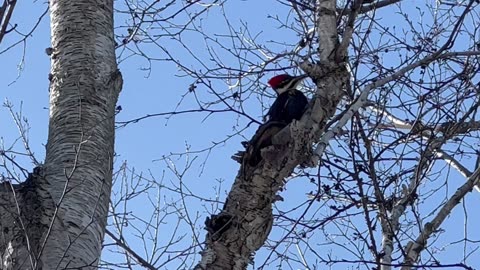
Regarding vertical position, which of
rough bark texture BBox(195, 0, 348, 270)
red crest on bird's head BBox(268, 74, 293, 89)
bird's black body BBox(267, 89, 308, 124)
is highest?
red crest on bird's head BBox(268, 74, 293, 89)

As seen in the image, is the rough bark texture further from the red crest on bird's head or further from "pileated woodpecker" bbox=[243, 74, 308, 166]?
the red crest on bird's head

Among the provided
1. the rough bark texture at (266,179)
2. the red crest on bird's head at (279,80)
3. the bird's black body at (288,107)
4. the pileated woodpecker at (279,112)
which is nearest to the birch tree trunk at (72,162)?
the rough bark texture at (266,179)

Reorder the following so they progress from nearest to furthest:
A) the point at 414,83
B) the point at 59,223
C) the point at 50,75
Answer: the point at 59,223 → the point at 50,75 → the point at 414,83

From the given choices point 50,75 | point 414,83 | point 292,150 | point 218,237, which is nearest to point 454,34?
point 414,83

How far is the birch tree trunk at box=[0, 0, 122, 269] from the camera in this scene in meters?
2.70

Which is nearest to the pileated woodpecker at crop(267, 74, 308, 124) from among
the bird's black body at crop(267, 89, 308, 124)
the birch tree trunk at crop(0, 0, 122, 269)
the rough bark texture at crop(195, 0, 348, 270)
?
the bird's black body at crop(267, 89, 308, 124)

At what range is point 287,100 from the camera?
3.75 m

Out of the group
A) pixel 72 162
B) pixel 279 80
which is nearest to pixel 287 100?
pixel 279 80

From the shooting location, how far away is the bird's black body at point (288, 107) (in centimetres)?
355

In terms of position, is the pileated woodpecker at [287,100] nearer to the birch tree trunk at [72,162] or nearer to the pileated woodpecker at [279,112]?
the pileated woodpecker at [279,112]

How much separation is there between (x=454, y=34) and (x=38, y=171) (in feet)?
5.74

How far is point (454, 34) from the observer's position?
138 inches

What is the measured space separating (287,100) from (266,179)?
2.77 feet

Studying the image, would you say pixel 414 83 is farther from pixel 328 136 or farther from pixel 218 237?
pixel 218 237
